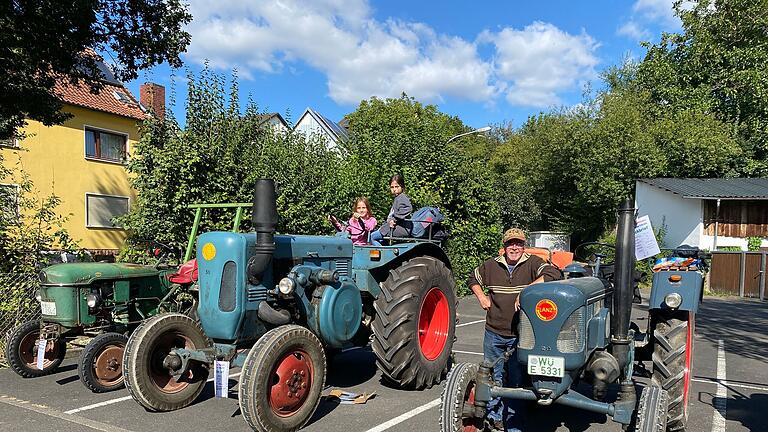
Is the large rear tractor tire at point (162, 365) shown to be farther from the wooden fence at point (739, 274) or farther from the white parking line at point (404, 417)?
the wooden fence at point (739, 274)

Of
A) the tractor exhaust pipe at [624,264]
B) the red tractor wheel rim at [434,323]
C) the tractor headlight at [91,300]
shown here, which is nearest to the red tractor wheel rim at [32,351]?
the tractor headlight at [91,300]

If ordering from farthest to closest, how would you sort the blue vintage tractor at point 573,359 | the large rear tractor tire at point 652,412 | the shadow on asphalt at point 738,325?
the shadow on asphalt at point 738,325 → the blue vintage tractor at point 573,359 → the large rear tractor tire at point 652,412

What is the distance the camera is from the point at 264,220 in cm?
423

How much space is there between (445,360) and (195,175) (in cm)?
543

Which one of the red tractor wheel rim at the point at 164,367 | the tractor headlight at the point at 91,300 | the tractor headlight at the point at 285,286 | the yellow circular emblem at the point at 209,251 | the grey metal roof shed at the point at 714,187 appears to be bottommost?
the red tractor wheel rim at the point at 164,367

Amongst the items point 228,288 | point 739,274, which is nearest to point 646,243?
point 228,288

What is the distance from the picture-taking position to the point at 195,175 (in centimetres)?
928

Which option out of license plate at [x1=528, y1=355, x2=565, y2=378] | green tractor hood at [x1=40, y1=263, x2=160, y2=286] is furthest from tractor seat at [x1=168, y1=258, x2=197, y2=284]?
license plate at [x1=528, y1=355, x2=565, y2=378]

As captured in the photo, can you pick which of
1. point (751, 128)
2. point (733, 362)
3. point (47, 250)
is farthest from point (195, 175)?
point (751, 128)

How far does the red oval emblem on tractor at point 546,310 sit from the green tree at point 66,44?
8.17 m

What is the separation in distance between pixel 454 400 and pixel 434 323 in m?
2.59

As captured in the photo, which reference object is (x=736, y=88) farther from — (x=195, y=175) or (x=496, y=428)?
(x=496, y=428)

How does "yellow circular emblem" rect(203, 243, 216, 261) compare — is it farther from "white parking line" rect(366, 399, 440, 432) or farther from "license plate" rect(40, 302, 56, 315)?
"license plate" rect(40, 302, 56, 315)

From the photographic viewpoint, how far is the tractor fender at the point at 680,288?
4.65m
